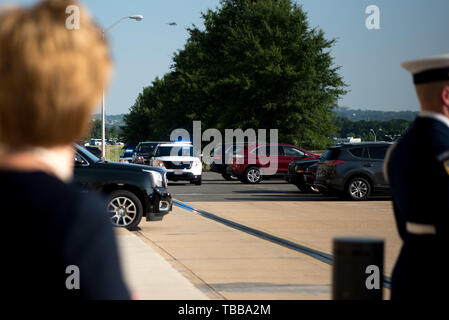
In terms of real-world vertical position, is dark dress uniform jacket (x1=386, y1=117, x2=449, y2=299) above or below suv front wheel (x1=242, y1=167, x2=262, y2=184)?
above

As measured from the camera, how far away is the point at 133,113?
10694cm

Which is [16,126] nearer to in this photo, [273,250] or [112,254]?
[112,254]

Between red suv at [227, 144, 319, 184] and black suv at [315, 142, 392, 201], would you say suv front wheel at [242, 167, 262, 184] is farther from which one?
black suv at [315, 142, 392, 201]

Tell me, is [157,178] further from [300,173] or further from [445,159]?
[300,173]

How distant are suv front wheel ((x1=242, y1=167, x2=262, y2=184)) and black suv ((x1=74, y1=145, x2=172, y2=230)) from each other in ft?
51.7

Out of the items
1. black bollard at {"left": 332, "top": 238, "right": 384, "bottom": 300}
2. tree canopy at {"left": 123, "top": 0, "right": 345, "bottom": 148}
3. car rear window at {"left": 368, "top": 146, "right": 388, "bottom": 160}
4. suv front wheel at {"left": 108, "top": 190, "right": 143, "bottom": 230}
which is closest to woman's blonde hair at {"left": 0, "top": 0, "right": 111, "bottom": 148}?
black bollard at {"left": 332, "top": 238, "right": 384, "bottom": 300}

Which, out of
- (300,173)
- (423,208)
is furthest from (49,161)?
(300,173)

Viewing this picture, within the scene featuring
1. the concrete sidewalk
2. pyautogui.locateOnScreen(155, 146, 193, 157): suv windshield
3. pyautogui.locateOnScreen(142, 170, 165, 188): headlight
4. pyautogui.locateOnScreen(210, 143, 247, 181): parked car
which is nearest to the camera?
the concrete sidewalk

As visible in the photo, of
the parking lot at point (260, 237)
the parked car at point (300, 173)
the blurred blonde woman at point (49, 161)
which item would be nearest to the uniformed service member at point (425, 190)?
the blurred blonde woman at point (49, 161)

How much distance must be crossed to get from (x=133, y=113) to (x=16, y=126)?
106600 millimetres

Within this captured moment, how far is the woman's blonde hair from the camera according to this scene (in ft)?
4.68

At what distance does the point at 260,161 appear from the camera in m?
27.9

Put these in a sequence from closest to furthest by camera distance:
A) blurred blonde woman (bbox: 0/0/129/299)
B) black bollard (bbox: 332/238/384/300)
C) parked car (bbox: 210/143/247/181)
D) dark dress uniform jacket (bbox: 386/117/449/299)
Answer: blurred blonde woman (bbox: 0/0/129/299)
dark dress uniform jacket (bbox: 386/117/449/299)
black bollard (bbox: 332/238/384/300)
parked car (bbox: 210/143/247/181)
